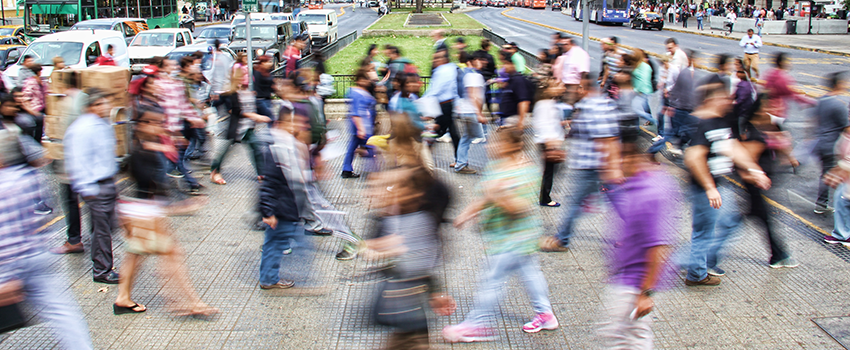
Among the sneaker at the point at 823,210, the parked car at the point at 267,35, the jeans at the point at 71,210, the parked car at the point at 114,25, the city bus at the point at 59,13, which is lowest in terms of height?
the sneaker at the point at 823,210

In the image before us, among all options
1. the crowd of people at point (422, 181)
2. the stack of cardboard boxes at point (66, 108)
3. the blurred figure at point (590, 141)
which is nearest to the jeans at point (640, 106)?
the crowd of people at point (422, 181)

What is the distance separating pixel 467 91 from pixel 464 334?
181 inches

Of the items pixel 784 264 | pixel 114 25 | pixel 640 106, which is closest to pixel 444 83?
pixel 640 106

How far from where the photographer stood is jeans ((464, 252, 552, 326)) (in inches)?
170

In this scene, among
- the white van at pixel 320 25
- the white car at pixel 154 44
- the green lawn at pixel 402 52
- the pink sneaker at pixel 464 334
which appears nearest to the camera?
the pink sneaker at pixel 464 334

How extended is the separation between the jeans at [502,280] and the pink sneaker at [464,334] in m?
0.06

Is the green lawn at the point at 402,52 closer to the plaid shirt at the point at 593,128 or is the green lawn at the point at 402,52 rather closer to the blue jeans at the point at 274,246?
the plaid shirt at the point at 593,128

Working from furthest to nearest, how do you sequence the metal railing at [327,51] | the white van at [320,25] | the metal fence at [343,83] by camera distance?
A: the white van at [320,25], the metal fence at [343,83], the metal railing at [327,51]

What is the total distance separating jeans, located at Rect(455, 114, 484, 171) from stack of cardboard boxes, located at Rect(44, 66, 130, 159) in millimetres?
4297

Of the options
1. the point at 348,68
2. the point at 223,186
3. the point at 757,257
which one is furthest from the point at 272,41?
the point at 757,257

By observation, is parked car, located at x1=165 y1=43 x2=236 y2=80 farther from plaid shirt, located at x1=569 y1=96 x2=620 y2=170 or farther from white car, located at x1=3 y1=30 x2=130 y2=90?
plaid shirt, located at x1=569 y1=96 x2=620 y2=170

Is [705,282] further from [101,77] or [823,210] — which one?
[101,77]

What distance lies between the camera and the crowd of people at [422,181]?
3.74 metres

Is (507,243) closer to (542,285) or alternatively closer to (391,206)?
(542,285)
